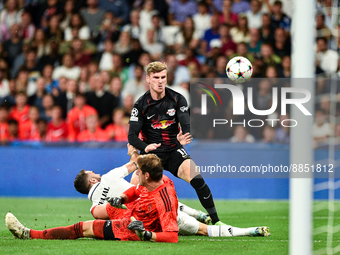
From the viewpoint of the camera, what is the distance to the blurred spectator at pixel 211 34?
451 inches

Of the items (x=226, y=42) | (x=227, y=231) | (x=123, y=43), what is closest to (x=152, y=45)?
(x=123, y=43)

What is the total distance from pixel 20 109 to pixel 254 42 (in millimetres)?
5185

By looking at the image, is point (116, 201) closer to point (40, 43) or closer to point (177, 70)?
point (177, 70)

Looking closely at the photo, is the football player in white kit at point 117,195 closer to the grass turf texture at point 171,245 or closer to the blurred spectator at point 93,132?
the grass turf texture at point 171,245

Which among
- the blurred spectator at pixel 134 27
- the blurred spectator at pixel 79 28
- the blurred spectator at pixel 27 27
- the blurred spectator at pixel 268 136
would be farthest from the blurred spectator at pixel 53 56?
the blurred spectator at pixel 268 136

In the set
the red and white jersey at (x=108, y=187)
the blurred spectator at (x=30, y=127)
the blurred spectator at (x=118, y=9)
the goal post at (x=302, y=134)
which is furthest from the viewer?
the blurred spectator at (x=118, y=9)

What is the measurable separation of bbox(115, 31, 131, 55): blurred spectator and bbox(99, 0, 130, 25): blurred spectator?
479 mm

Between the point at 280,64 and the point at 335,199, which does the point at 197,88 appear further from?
the point at 335,199

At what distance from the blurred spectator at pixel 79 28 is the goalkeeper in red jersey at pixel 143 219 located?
753 centimetres

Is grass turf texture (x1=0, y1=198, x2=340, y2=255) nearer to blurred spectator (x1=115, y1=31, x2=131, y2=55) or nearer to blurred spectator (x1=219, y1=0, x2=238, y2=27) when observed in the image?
blurred spectator (x1=115, y1=31, x2=131, y2=55)

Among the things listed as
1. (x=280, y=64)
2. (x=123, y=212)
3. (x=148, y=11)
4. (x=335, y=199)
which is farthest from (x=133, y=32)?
(x=123, y=212)

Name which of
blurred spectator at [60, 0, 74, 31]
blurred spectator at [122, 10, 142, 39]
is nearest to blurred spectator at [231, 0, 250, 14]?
blurred spectator at [122, 10, 142, 39]

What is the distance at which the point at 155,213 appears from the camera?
16.6 feet

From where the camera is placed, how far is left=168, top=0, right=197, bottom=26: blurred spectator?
39.3ft
